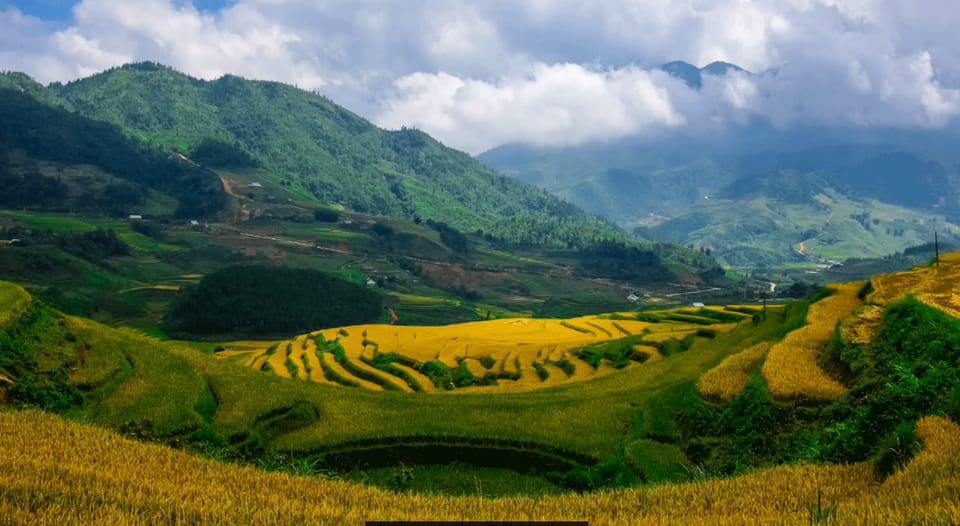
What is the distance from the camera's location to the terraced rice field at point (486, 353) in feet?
128

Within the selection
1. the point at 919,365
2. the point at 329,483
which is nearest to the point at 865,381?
the point at 919,365

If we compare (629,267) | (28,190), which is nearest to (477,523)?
(629,267)

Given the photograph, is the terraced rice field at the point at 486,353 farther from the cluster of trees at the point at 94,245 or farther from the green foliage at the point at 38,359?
the cluster of trees at the point at 94,245

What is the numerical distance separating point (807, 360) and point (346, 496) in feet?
58.9

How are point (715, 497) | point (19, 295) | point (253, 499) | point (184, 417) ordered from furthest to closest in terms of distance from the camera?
point (19, 295) < point (184, 417) < point (715, 497) < point (253, 499)

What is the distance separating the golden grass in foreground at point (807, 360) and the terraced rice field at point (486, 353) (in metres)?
11.8

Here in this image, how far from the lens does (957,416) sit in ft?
38.1

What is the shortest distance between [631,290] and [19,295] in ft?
488

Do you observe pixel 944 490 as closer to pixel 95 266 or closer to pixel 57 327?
pixel 57 327

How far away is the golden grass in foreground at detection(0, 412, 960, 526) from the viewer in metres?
7.67

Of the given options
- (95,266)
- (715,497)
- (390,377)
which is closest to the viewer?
(715,497)

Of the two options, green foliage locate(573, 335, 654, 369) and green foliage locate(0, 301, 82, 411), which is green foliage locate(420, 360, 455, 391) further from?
green foliage locate(0, 301, 82, 411)

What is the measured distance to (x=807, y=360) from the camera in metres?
21.8

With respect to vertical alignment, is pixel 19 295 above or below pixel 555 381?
above
